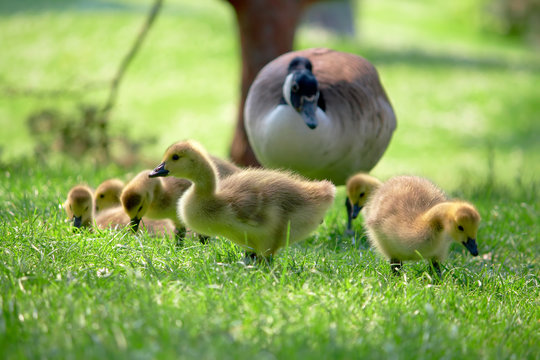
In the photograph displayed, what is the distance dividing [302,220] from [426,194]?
94cm

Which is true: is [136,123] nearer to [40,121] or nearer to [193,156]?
[40,121]

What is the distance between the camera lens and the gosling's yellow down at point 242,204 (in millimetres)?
4078

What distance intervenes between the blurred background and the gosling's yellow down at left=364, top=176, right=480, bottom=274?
626cm

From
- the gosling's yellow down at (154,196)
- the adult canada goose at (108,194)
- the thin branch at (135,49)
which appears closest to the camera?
the gosling's yellow down at (154,196)

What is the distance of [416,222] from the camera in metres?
4.20

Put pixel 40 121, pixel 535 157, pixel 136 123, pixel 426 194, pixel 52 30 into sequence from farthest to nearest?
1. pixel 52 30
2. pixel 136 123
3. pixel 535 157
4. pixel 40 121
5. pixel 426 194

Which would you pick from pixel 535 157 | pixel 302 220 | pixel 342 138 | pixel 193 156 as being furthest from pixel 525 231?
pixel 535 157

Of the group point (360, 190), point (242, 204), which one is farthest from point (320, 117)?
point (242, 204)

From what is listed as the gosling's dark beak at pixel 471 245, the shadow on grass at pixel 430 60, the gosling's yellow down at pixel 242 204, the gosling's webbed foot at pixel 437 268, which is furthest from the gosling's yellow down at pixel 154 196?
the shadow on grass at pixel 430 60

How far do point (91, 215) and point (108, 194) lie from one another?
0.56 m

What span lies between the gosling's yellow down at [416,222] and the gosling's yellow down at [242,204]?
468 mm

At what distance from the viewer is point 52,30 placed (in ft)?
66.7

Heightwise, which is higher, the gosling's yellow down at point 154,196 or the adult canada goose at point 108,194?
the gosling's yellow down at point 154,196

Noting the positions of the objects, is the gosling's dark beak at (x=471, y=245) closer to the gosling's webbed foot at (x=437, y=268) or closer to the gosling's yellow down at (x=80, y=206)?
the gosling's webbed foot at (x=437, y=268)
